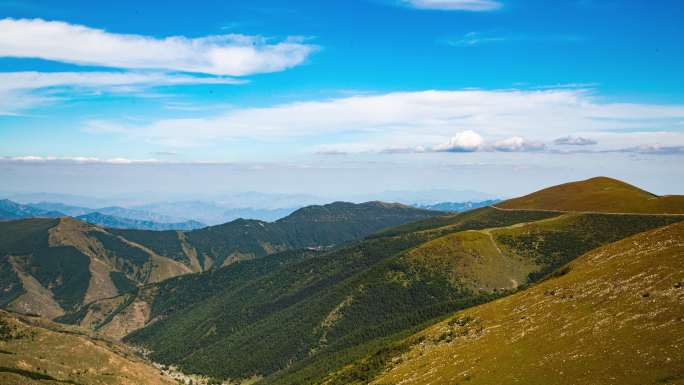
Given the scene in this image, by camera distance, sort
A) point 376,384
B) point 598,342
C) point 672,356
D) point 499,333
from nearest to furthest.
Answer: point 672,356, point 598,342, point 499,333, point 376,384

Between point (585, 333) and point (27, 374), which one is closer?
point (585, 333)

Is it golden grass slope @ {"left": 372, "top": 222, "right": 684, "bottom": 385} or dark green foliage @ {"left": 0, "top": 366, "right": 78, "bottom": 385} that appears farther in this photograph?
dark green foliage @ {"left": 0, "top": 366, "right": 78, "bottom": 385}

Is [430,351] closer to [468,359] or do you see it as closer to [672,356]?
[468,359]

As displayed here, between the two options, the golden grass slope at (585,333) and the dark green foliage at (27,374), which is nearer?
the golden grass slope at (585,333)

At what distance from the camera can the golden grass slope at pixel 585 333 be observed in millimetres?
72750

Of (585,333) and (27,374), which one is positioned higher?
(585,333)

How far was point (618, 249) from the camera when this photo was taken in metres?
152

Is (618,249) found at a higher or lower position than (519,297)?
higher

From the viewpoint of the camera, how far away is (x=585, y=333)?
92250mm

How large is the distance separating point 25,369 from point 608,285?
738ft

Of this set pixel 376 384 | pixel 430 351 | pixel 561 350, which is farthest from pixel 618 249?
pixel 376 384

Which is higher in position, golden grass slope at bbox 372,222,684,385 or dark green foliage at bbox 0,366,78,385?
golden grass slope at bbox 372,222,684,385

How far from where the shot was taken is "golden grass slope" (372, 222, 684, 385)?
72.8m

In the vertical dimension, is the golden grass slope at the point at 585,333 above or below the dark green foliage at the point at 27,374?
above
